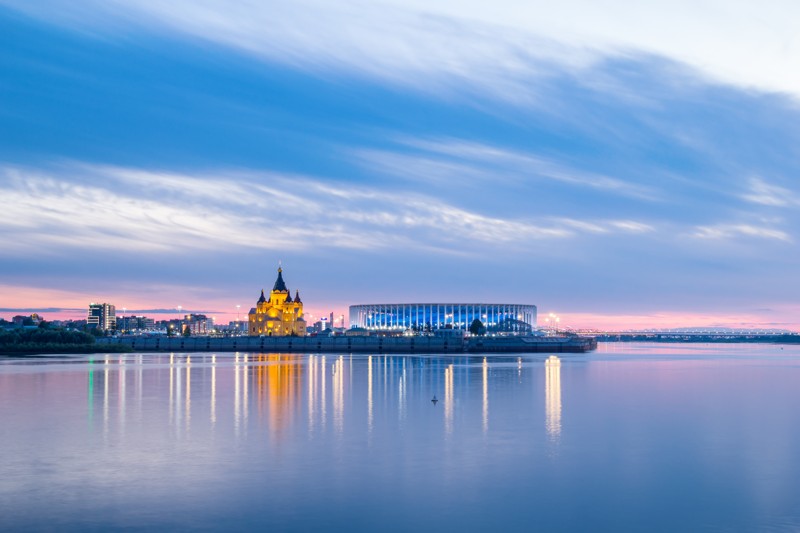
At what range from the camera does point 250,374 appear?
74875 mm

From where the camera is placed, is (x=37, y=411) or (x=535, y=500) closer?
(x=535, y=500)

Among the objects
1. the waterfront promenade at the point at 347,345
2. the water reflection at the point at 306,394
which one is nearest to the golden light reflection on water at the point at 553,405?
the water reflection at the point at 306,394

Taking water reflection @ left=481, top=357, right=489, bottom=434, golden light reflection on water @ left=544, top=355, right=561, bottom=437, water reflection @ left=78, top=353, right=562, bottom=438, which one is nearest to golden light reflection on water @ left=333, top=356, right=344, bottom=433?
water reflection @ left=78, top=353, right=562, bottom=438

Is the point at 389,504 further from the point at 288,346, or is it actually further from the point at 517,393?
the point at 288,346

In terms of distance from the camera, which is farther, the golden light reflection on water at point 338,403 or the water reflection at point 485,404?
the golden light reflection on water at point 338,403

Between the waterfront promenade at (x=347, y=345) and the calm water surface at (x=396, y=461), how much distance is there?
107m

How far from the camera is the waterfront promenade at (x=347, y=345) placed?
Result: 16038 cm

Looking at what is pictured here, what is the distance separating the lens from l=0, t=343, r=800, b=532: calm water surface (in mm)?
20094

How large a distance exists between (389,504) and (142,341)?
155628mm

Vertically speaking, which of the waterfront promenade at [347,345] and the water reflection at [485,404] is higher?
the water reflection at [485,404]

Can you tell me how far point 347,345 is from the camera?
163375 mm

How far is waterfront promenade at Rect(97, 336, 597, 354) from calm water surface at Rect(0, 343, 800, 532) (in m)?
107

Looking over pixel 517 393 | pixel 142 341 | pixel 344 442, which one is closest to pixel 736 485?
pixel 344 442

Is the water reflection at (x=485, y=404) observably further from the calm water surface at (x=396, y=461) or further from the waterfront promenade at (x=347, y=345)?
the waterfront promenade at (x=347, y=345)
